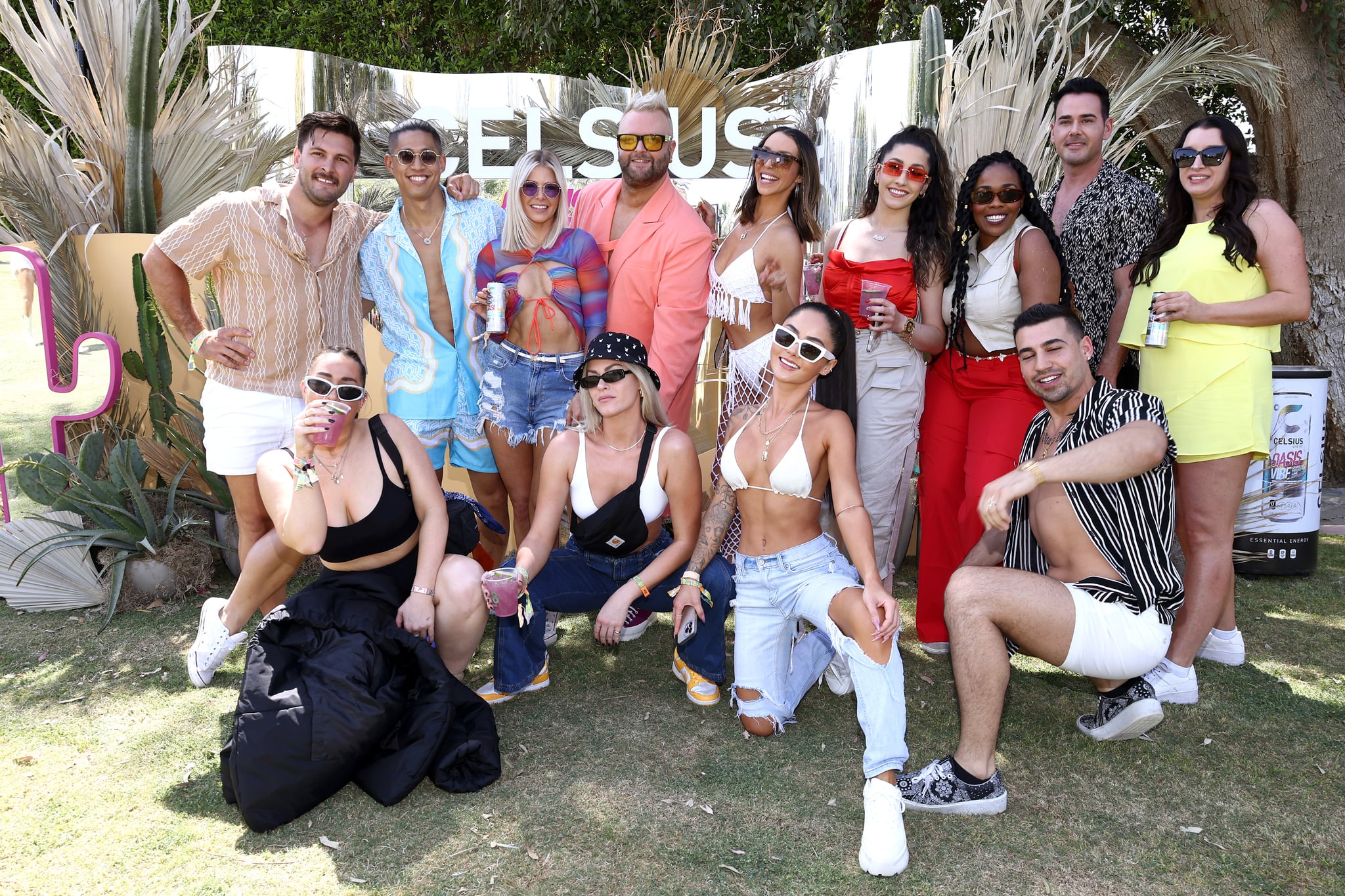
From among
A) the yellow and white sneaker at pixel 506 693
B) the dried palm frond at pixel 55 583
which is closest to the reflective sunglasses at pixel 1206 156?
the yellow and white sneaker at pixel 506 693

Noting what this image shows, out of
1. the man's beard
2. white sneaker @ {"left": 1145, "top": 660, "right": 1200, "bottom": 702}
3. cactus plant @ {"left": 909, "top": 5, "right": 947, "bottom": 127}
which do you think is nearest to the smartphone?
white sneaker @ {"left": 1145, "top": 660, "right": 1200, "bottom": 702}

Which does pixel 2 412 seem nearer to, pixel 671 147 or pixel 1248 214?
pixel 671 147

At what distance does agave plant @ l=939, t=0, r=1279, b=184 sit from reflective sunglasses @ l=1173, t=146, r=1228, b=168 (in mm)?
2341

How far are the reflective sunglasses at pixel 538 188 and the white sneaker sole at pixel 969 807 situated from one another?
2588mm

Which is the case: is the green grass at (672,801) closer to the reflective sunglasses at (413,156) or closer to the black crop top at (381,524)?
the black crop top at (381,524)

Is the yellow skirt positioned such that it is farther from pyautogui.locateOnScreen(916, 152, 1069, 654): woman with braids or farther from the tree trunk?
the tree trunk

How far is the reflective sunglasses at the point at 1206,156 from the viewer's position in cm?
355

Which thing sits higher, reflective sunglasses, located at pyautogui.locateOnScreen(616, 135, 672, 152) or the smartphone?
reflective sunglasses, located at pyautogui.locateOnScreen(616, 135, 672, 152)

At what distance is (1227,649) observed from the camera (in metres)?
4.06

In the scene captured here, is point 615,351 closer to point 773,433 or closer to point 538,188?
point 773,433

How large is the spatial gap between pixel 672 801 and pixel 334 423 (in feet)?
5.51

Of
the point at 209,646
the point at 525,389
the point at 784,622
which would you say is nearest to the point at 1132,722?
the point at 784,622

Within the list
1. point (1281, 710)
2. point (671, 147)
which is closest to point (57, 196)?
point (671, 147)

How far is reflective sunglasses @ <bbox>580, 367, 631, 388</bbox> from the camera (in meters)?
3.67
